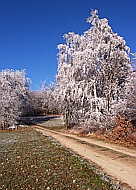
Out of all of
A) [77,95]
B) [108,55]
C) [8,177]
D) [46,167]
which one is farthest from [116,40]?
[8,177]

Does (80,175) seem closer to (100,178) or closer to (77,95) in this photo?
(100,178)

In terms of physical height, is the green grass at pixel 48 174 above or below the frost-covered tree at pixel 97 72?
below

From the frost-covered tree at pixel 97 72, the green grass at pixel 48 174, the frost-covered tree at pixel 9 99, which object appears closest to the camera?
the green grass at pixel 48 174

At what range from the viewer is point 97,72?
52250 millimetres

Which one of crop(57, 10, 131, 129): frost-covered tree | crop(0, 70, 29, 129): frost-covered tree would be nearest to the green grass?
crop(57, 10, 131, 129): frost-covered tree

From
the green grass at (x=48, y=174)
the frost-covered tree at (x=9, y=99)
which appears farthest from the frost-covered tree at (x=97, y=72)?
the frost-covered tree at (x=9, y=99)

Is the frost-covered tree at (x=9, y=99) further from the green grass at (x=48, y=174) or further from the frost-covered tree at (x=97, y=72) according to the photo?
the green grass at (x=48, y=174)

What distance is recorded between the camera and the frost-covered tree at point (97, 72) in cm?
5022

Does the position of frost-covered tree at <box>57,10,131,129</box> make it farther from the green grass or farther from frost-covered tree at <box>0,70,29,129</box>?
frost-covered tree at <box>0,70,29,129</box>

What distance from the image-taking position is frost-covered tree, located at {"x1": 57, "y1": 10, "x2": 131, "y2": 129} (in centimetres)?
5022

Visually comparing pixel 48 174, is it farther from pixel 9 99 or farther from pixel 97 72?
pixel 9 99

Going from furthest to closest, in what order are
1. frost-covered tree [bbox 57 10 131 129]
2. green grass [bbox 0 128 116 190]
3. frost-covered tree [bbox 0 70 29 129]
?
frost-covered tree [bbox 0 70 29 129] → frost-covered tree [bbox 57 10 131 129] → green grass [bbox 0 128 116 190]

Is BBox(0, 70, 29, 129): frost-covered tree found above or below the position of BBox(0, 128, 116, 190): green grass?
above

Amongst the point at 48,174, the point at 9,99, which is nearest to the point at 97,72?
the point at 48,174
